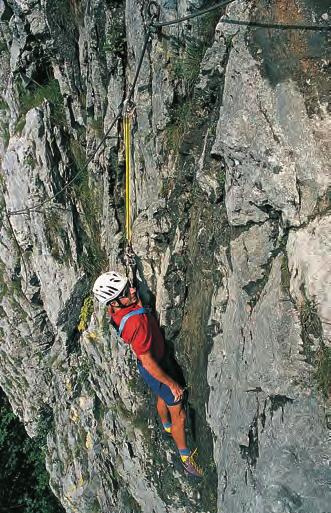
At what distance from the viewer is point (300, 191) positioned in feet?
15.5

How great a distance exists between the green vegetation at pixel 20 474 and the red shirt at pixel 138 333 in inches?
550

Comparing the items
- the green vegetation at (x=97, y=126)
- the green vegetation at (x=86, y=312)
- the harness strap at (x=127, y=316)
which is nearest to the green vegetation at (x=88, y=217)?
the green vegetation at (x=86, y=312)

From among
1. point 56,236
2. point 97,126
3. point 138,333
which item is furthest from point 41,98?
point 138,333

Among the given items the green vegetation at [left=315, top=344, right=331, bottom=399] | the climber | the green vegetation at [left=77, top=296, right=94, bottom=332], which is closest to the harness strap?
the climber

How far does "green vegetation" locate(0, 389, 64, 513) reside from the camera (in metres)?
19.6

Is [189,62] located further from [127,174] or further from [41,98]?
[41,98]

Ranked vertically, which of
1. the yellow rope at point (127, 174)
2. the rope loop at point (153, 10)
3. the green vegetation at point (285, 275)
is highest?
the rope loop at point (153, 10)

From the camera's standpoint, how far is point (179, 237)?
23.5ft

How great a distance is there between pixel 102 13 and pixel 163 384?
554cm

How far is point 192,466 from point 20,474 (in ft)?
47.1

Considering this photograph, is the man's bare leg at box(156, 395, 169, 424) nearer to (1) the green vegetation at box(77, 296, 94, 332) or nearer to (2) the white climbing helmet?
(2) the white climbing helmet

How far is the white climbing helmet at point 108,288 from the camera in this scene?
7430 millimetres

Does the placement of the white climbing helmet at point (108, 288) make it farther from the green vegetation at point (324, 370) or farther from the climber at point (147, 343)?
the green vegetation at point (324, 370)

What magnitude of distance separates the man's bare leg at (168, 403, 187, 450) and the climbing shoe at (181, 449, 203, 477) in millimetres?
161
